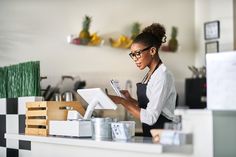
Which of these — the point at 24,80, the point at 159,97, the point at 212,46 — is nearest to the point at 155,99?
the point at 159,97

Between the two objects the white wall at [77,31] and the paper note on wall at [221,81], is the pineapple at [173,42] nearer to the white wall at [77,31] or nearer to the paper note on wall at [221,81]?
the white wall at [77,31]

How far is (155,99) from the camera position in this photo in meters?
2.13

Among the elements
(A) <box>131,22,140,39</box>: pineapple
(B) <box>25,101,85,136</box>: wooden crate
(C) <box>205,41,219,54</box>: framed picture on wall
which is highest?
(A) <box>131,22,140,39</box>: pineapple

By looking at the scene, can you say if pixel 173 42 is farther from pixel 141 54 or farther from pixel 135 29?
pixel 141 54

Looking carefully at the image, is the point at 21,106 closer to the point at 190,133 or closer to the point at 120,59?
the point at 190,133

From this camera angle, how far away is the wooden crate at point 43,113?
2.34 meters

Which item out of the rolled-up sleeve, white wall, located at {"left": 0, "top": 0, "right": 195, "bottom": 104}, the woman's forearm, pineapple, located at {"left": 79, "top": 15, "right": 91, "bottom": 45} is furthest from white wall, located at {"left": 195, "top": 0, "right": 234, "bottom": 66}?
the woman's forearm

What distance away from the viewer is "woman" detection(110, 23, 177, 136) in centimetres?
212

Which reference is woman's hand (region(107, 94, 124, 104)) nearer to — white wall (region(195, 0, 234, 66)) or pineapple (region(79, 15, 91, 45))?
pineapple (region(79, 15, 91, 45))

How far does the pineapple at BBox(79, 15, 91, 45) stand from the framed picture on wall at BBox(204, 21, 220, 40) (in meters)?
1.90

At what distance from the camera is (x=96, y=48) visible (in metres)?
4.76

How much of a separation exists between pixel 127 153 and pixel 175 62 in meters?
3.79

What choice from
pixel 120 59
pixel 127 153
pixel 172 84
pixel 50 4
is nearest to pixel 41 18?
pixel 50 4

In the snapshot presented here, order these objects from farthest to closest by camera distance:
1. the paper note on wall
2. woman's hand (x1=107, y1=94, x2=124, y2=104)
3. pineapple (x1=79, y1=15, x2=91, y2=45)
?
pineapple (x1=79, y1=15, x2=91, y2=45)
woman's hand (x1=107, y1=94, x2=124, y2=104)
the paper note on wall
